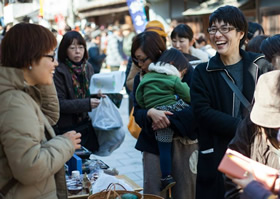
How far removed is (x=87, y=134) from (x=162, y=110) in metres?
1.26

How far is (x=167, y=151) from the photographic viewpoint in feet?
11.0

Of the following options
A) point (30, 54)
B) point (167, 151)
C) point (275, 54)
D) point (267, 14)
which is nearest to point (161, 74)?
point (167, 151)

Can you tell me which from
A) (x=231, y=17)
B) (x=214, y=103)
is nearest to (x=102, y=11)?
(x=231, y=17)

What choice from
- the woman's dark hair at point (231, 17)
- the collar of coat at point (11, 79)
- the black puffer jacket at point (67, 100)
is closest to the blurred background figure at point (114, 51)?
the black puffer jacket at point (67, 100)

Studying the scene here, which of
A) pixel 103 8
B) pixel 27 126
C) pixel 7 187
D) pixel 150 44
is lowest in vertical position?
pixel 7 187

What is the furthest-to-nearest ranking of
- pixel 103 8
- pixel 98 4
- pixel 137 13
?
1. pixel 103 8
2. pixel 98 4
3. pixel 137 13

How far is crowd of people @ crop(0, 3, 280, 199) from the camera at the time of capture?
1.93 m

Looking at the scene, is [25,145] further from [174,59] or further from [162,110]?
[174,59]

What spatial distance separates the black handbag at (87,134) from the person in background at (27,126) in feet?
6.50

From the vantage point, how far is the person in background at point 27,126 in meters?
1.91

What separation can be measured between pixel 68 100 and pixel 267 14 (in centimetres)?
924

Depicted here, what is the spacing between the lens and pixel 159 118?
3268 mm

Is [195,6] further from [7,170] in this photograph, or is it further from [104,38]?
[7,170]

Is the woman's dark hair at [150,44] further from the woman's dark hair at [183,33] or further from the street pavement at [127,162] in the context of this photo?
the street pavement at [127,162]
